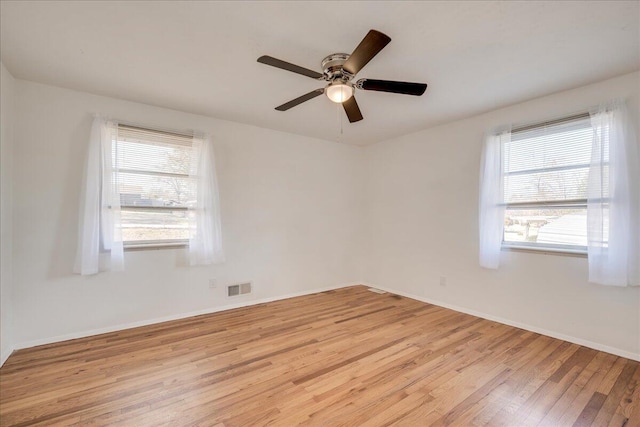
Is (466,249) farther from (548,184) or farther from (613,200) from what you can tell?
(613,200)

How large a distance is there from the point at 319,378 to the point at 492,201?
269cm

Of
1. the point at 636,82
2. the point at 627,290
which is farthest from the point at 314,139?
the point at 627,290

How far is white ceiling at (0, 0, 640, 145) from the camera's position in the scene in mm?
1791

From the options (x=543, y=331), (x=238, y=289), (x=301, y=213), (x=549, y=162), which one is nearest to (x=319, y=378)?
(x=238, y=289)

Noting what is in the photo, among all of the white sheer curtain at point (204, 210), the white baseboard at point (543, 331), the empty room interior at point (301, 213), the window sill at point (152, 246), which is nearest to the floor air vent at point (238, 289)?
the empty room interior at point (301, 213)

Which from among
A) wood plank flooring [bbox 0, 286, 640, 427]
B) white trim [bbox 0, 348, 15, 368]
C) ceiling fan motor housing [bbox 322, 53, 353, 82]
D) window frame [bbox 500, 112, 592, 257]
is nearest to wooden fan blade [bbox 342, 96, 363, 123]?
ceiling fan motor housing [bbox 322, 53, 353, 82]

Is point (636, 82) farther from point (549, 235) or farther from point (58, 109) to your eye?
point (58, 109)

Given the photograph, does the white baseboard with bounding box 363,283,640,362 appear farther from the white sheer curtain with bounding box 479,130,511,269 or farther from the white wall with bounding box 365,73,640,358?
the white sheer curtain with bounding box 479,130,511,269

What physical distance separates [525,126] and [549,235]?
1209 mm

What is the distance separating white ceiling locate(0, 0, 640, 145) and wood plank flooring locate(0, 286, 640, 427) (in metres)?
2.50

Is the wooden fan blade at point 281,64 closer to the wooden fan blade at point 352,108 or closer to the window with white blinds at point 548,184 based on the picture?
the wooden fan blade at point 352,108

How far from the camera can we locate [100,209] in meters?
2.95

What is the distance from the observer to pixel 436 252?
407cm

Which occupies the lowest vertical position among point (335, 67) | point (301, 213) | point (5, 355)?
point (5, 355)
